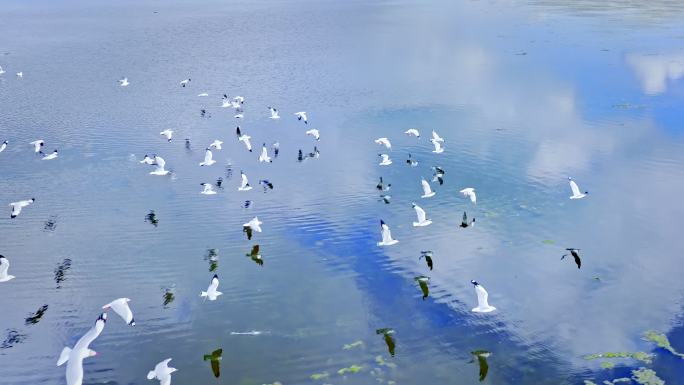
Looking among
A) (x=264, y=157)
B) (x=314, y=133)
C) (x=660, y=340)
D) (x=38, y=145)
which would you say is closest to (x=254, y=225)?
(x=264, y=157)

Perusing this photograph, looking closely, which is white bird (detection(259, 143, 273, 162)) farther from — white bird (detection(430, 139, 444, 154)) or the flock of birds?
white bird (detection(430, 139, 444, 154))

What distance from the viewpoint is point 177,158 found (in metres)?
22.3

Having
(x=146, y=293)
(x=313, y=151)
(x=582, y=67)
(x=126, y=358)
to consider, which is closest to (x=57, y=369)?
(x=126, y=358)

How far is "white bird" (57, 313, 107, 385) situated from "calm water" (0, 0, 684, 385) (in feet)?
1.51

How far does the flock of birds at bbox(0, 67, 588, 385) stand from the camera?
11.3 meters

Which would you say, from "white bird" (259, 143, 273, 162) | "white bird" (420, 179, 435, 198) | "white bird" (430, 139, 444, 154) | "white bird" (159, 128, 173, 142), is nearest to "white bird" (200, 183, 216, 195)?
"white bird" (259, 143, 273, 162)

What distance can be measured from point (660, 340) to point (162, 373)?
30.6 feet

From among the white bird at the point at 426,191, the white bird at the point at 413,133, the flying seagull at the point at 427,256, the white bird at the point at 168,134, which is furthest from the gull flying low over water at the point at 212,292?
the white bird at the point at 413,133

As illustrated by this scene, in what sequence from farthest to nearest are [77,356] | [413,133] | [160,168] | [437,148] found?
[413,133], [437,148], [160,168], [77,356]

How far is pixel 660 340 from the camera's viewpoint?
1202 centimetres

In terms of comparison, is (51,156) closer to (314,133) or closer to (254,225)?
(314,133)

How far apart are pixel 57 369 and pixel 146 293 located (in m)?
2.77

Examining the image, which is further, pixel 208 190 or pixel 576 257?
pixel 208 190

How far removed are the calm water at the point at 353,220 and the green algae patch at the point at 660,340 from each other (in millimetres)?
224
